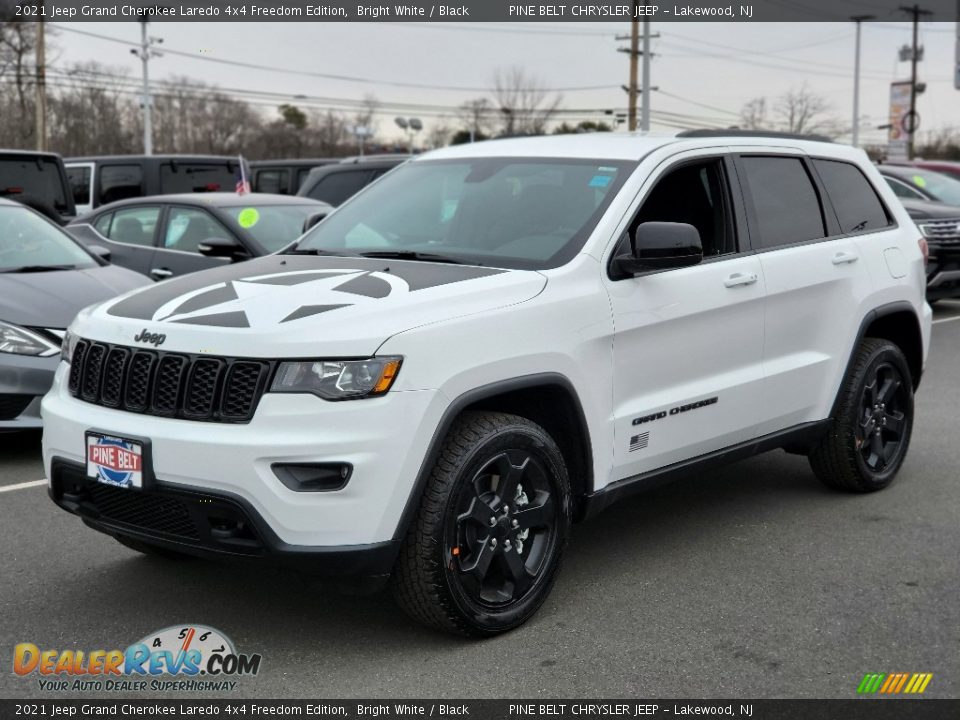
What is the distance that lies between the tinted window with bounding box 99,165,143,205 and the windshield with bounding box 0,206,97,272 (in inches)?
333

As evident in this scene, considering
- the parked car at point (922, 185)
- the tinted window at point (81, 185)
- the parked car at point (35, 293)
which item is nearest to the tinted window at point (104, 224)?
the parked car at point (35, 293)

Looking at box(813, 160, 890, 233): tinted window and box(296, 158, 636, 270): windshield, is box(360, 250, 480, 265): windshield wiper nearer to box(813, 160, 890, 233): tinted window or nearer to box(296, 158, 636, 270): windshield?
box(296, 158, 636, 270): windshield

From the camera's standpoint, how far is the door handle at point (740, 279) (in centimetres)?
502

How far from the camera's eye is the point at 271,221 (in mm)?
10367

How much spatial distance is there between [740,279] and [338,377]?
7.12 ft

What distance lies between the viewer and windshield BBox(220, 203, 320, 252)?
1010cm

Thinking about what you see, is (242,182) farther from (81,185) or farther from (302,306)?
(302,306)

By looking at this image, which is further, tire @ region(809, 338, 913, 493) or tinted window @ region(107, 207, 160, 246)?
tinted window @ region(107, 207, 160, 246)

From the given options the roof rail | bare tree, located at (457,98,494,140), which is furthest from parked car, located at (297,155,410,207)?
bare tree, located at (457,98,494,140)

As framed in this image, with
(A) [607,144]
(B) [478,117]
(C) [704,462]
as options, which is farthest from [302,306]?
(B) [478,117]

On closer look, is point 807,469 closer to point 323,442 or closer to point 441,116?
point 323,442

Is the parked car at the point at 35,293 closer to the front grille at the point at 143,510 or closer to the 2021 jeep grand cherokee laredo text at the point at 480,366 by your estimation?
the 2021 jeep grand cherokee laredo text at the point at 480,366

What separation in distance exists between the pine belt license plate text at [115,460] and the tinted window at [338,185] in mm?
10352

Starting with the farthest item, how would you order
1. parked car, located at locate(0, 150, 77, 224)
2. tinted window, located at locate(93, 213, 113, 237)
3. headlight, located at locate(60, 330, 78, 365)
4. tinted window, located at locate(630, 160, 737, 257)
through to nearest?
parked car, located at locate(0, 150, 77, 224), tinted window, located at locate(93, 213, 113, 237), tinted window, located at locate(630, 160, 737, 257), headlight, located at locate(60, 330, 78, 365)
